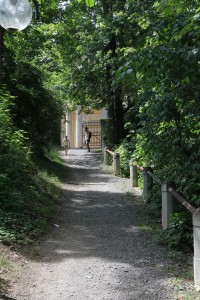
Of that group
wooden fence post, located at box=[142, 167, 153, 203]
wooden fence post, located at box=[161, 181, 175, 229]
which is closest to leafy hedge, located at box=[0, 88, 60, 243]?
wooden fence post, located at box=[161, 181, 175, 229]

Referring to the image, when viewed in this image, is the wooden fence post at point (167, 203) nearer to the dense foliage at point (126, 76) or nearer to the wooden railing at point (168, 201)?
the wooden railing at point (168, 201)

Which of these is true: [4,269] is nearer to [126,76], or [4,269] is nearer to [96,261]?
[96,261]

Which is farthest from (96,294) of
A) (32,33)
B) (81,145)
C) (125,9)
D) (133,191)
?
(81,145)

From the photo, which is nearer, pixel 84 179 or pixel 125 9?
pixel 84 179

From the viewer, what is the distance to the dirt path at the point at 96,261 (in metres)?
5.07

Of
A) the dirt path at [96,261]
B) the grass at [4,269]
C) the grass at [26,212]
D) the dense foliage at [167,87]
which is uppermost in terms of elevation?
the dense foliage at [167,87]

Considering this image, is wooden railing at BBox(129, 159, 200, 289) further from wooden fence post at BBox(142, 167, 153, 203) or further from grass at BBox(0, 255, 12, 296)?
grass at BBox(0, 255, 12, 296)

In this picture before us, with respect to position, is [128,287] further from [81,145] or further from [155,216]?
[81,145]

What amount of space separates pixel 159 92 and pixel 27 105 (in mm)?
8018

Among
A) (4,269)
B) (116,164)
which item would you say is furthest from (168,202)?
(116,164)

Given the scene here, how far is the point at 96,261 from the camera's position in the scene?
20.4ft

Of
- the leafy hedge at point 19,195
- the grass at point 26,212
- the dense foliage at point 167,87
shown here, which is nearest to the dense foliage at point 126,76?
the dense foliage at point 167,87

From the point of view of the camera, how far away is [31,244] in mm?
7004

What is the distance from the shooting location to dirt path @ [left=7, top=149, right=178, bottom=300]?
507 cm
